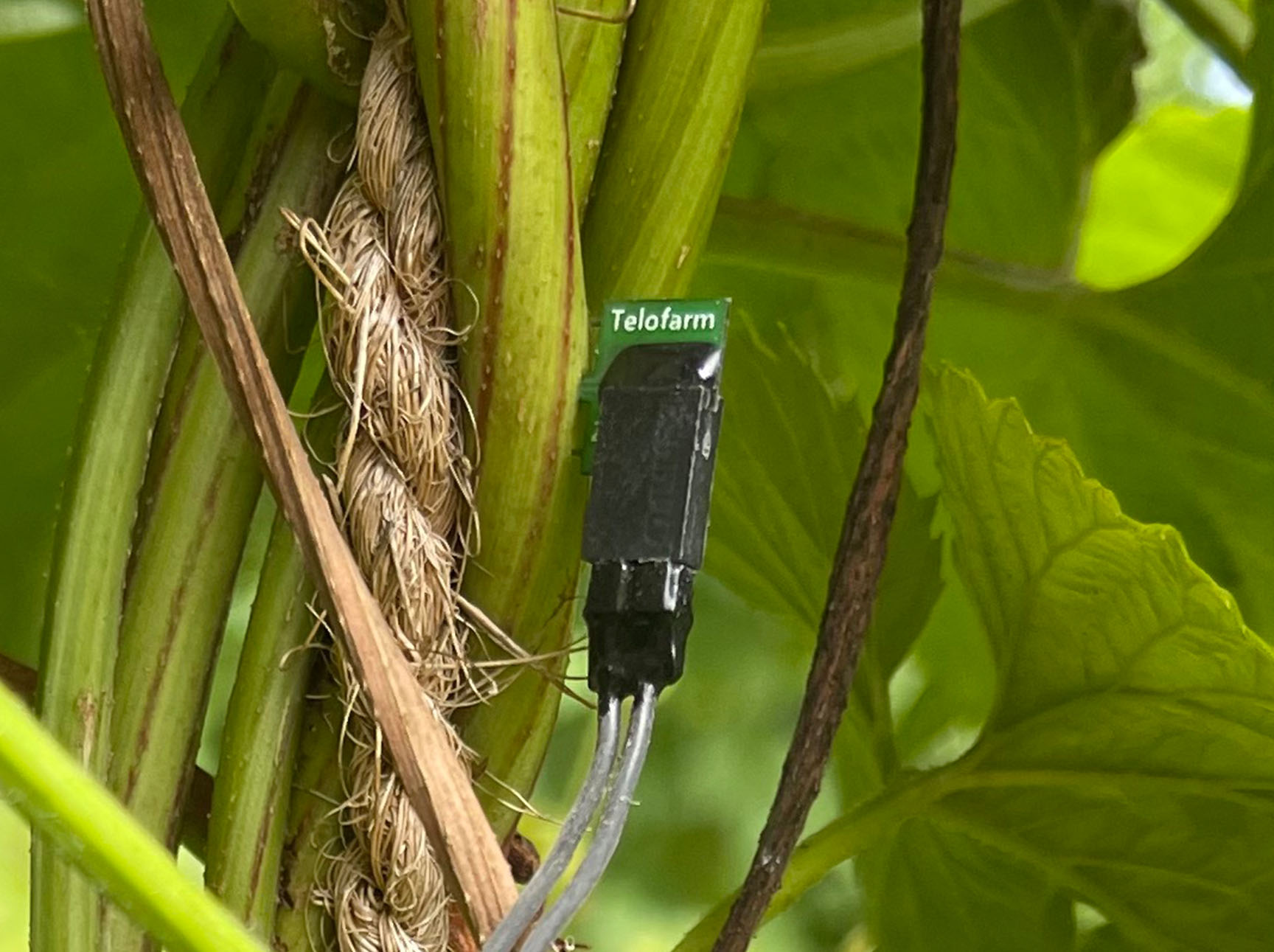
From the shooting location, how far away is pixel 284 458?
326 mm

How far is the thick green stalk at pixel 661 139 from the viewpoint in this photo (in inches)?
14.2

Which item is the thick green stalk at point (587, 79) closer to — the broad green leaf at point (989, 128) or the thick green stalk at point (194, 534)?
the thick green stalk at point (194, 534)

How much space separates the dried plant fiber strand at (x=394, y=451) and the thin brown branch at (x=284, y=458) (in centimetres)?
1

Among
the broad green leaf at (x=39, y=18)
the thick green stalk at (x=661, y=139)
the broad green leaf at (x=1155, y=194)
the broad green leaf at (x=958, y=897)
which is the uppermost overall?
the broad green leaf at (x=1155, y=194)

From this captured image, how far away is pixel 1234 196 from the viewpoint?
590 millimetres

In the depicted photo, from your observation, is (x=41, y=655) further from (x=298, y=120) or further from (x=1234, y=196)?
(x=1234, y=196)

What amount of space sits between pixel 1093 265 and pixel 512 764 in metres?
0.71

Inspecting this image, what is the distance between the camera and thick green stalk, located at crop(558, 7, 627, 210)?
348 millimetres

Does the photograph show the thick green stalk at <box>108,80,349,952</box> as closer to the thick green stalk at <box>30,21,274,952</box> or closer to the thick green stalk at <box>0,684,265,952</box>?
the thick green stalk at <box>30,21,274,952</box>

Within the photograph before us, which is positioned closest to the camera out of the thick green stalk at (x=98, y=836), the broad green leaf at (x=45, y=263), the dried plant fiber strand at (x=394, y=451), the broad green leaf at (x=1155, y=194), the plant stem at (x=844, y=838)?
the thick green stalk at (x=98, y=836)

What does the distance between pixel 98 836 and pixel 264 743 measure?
11 centimetres

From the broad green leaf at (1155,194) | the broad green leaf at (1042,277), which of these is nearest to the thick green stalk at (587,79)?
the broad green leaf at (1042,277)

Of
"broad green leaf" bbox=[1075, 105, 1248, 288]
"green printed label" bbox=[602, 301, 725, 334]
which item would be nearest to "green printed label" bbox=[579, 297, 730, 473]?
"green printed label" bbox=[602, 301, 725, 334]

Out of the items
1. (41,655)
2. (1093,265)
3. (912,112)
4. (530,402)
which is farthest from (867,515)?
(1093,265)
